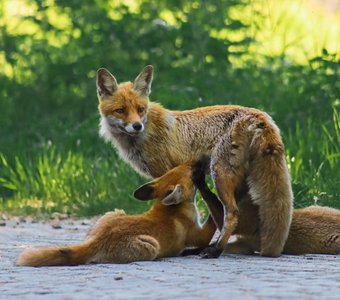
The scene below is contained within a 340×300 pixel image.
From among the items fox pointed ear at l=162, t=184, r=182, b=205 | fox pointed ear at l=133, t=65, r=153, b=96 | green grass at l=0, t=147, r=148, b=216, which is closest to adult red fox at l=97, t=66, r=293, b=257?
fox pointed ear at l=133, t=65, r=153, b=96

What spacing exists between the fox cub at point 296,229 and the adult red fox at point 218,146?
0.20 metres

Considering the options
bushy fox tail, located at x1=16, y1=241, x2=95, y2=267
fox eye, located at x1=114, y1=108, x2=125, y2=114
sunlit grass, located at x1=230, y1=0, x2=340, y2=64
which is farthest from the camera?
sunlit grass, located at x1=230, y1=0, x2=340, y2=64

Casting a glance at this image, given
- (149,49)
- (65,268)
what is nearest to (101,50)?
(149,49)

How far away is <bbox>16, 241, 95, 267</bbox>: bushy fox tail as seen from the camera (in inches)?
246

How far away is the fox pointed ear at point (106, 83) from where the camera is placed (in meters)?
8.43

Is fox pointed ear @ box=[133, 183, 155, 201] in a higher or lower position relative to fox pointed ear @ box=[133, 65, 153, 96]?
lower

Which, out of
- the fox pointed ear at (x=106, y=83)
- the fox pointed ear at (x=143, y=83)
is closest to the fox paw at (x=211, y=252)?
the fox pointed ear at (x=143, y=83)

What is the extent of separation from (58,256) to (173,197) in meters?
1.06

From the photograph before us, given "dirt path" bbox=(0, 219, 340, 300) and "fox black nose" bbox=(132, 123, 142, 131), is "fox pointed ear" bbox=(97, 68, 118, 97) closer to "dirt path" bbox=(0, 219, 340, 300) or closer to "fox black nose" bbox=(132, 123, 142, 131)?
"fox black nose" bbox=(132, 123, 142, 131)

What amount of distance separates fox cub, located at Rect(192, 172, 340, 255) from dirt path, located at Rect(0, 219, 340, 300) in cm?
20

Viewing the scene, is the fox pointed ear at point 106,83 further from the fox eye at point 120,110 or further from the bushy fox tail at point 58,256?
the bushy fox tail at point 58,256

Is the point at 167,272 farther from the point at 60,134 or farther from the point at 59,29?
the point at 59,29

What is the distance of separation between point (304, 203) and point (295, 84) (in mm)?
3682

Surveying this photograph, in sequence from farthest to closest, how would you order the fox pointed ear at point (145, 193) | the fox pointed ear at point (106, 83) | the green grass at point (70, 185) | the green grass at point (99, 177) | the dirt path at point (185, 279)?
the green grass at point (70, 185) < the green grass at point (99, 177) < the fox pointed ear at point (106, 83) < the fox pointed ear at point (145, 193) < the dirt path at point (185, 279)
